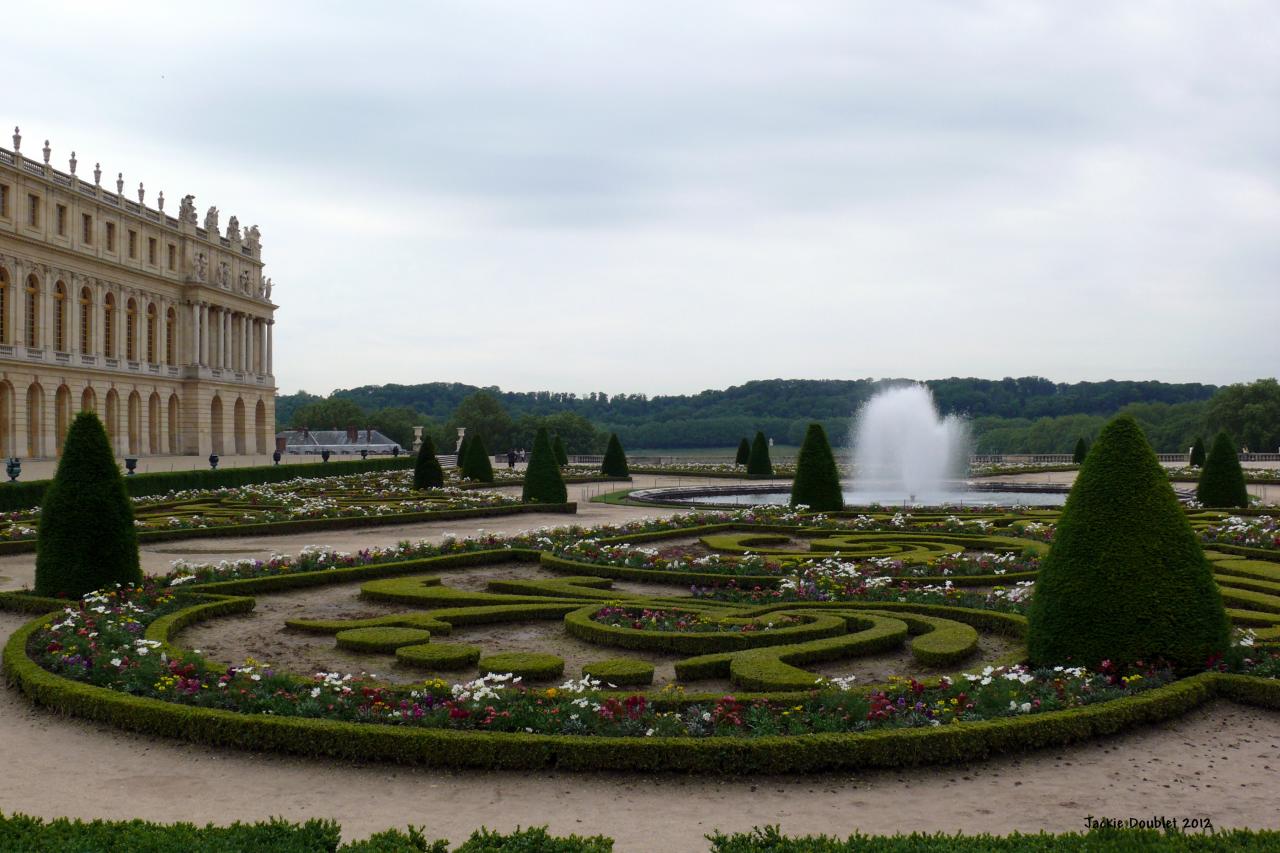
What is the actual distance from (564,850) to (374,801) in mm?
2259

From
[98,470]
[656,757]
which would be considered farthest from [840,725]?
[98,470]

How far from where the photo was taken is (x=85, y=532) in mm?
12922

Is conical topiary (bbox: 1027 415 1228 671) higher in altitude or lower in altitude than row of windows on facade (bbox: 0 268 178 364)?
lower

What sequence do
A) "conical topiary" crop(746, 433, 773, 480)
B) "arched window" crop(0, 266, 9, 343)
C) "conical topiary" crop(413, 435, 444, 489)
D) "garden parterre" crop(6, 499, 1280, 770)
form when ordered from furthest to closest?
"arched window" crop(0, 266, 9, 343)
"conical topiary" crop(746, 433, 773, 480)
"conical topiary" crop(413, 435, 444, 489)
"garden parterre" crop(6, 499, 1280, 770)

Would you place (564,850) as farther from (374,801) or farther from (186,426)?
(186,426)

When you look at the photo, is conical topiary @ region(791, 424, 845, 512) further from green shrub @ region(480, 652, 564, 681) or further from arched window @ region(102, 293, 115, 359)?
arched window @ region(102, 293, 115, 359)

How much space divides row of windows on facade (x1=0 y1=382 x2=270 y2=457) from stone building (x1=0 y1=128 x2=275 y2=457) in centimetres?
7

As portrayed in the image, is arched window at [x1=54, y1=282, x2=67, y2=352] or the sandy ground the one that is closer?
the sandy ground

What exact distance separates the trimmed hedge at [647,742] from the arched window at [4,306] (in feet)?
161

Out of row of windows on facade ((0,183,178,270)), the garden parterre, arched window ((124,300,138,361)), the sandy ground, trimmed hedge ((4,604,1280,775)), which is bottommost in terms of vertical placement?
the sandy ground

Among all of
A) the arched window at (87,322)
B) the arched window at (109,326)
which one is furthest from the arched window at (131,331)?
the arched window at (87,322)

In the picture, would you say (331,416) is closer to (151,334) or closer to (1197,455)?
(151,334)

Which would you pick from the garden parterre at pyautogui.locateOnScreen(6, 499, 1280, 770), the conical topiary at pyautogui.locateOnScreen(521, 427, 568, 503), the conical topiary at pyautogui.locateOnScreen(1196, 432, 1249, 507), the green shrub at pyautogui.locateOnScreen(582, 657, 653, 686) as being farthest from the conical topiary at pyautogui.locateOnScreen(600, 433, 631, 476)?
the green shrub at pyautogui.locateOnScreen(582, 657, 653, 686)

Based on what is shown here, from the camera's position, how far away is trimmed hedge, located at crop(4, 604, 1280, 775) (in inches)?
284
